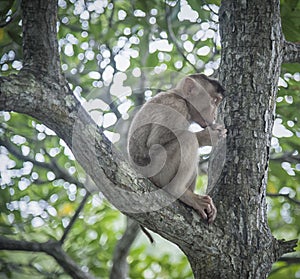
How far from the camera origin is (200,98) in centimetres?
424

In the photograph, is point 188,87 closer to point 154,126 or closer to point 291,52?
point 154,126

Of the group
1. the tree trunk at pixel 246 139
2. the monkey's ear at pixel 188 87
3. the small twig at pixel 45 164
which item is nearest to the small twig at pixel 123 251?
the small twig at pixel 45 164

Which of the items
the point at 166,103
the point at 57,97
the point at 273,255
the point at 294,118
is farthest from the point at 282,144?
the point at 57,97

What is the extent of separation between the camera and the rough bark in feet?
9.65

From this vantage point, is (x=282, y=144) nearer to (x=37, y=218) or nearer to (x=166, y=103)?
(x=166, y=103)

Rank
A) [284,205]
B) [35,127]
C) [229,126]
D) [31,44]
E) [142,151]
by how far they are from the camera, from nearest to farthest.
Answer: [31,44] < [229,126] < [142,151] < [35,127] < [284,205]

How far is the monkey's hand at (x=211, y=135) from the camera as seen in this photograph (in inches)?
142

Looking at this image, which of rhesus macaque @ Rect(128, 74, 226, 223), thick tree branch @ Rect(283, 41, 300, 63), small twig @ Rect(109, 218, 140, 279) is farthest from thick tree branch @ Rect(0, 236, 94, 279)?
thick tree branch @ Rect(283, 41, 300, 63)

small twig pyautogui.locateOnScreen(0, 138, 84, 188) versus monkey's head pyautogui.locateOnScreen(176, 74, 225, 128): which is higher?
monkey's head pyautogui.locateOnScreen(176, 74, 225, 128)

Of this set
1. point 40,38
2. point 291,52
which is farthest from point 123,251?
point 40,38

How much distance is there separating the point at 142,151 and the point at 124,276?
5.86 feet

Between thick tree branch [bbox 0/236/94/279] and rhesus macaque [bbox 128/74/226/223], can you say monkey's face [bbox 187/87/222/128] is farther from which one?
thick tree branch [bbox 0/236/94/279]

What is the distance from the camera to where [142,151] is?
394 cm

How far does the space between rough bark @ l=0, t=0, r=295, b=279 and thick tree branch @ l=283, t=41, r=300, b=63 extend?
0.28 feet
